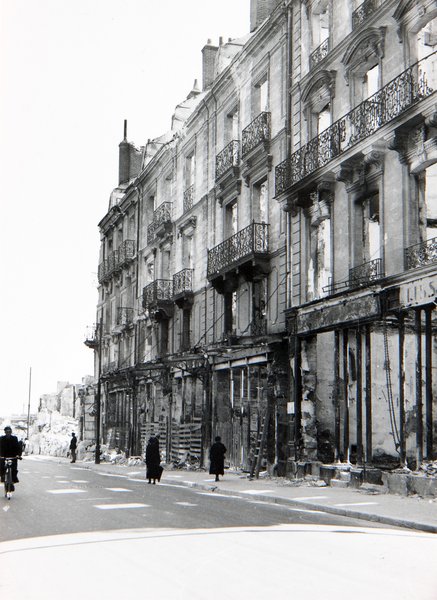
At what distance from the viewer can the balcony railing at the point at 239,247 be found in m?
23.8

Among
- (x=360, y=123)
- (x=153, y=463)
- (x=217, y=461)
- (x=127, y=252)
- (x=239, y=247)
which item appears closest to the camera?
(x=360, y=123)

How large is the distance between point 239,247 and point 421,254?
30.5 feet

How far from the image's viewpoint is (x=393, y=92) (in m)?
17.1

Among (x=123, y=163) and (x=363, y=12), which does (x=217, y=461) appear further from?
(x=123, y=163)

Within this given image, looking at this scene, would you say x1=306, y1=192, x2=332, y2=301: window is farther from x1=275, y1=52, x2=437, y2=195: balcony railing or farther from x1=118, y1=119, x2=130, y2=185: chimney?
x1=118, y1=119, x2=130, y2=185: chimney

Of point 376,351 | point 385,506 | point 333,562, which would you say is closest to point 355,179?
point 376,351

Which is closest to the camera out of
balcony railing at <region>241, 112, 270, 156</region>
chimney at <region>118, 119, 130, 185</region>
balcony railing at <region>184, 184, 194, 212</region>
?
balcony railing at <region>241, 112, 270, 156</region>

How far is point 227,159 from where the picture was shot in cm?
2702

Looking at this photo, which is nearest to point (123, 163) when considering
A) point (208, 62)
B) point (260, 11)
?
point (208, 62)

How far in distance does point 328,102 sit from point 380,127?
4226mm

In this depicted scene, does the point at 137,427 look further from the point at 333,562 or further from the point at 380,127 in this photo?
the point at 333,562

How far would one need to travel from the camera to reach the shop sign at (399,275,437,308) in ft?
49.7

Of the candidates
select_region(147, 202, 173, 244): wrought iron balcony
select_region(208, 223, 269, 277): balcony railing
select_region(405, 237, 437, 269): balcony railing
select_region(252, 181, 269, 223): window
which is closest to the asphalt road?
select_region(405, 237, 437, 269): balcony railing

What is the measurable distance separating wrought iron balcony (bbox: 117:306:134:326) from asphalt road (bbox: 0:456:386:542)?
23170 mm
